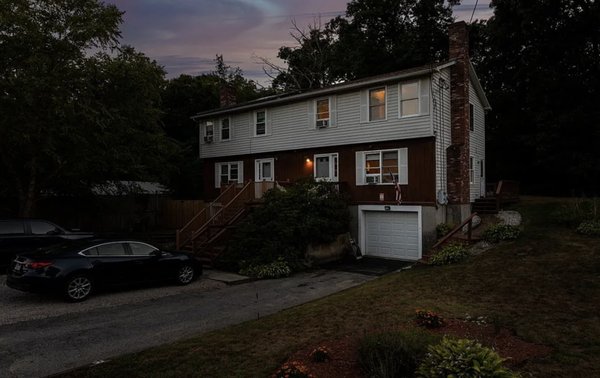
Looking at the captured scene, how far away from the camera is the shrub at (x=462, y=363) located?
170 inches

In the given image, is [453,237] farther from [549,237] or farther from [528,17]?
[528,17]

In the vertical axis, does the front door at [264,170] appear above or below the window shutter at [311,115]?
below

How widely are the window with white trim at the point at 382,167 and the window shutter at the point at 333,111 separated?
2046mm

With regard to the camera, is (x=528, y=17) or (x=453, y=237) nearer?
(x=453, y=237)

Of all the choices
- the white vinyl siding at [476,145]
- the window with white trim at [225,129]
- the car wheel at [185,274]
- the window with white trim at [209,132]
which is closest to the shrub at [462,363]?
the car wheel at [185,274]

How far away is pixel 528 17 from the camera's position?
2720cm

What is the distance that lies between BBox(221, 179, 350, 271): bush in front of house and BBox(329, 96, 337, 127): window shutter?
3.64 meters

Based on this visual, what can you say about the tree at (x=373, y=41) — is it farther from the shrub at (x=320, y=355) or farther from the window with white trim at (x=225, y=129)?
the shrub at (x=320, y=355)

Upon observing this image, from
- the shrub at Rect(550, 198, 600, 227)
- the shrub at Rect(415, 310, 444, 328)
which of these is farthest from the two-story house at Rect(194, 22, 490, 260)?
the shrub at Rect(415, 310, 444, 328)

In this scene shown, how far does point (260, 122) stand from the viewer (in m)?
24.2

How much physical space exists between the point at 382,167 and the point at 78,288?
43.8ft

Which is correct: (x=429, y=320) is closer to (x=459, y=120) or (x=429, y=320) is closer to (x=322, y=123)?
(x=459, y=120)

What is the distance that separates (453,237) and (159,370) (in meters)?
12.9

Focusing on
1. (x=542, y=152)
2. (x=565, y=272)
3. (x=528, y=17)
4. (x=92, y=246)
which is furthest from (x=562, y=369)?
(x=528, y=17)
